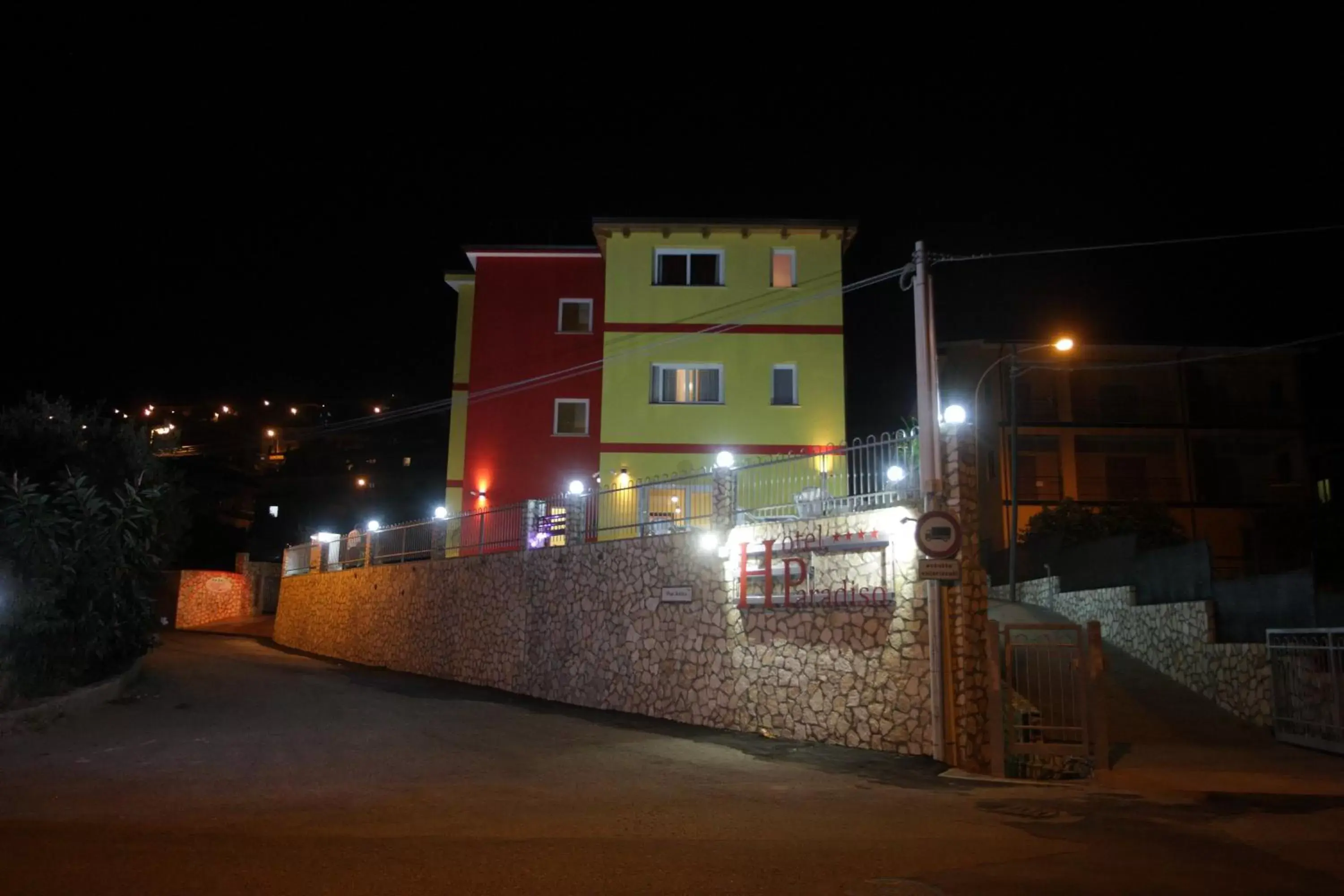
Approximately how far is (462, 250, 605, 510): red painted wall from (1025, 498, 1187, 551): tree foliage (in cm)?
1470

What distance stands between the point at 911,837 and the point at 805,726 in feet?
19.0

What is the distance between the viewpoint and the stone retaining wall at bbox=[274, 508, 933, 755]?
12430 mm

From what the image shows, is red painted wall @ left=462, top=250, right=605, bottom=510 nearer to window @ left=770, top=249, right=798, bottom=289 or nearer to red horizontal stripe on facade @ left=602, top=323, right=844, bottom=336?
red horizontal stripe on facade @ left=602, top=323, right=844, bottom=336

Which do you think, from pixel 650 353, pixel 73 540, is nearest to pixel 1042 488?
pixel 650 353

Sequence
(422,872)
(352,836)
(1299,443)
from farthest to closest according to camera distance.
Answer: (1299,443) → (352,836) → (422,872)

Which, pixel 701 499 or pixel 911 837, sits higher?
pixel 701 499

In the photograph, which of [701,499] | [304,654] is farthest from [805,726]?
[304,654]

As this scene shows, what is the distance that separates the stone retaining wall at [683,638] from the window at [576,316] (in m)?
8.72

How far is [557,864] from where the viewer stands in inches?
258

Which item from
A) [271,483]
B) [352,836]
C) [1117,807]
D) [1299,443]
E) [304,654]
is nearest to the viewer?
[352,836]

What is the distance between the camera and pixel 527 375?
2811 centimetres

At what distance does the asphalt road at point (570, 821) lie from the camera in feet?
20.6

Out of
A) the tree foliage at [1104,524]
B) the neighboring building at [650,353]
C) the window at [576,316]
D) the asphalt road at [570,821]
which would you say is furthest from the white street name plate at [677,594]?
the tree foliage at [1104,524]

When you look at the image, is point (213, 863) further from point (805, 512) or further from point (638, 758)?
point (805, 512)
